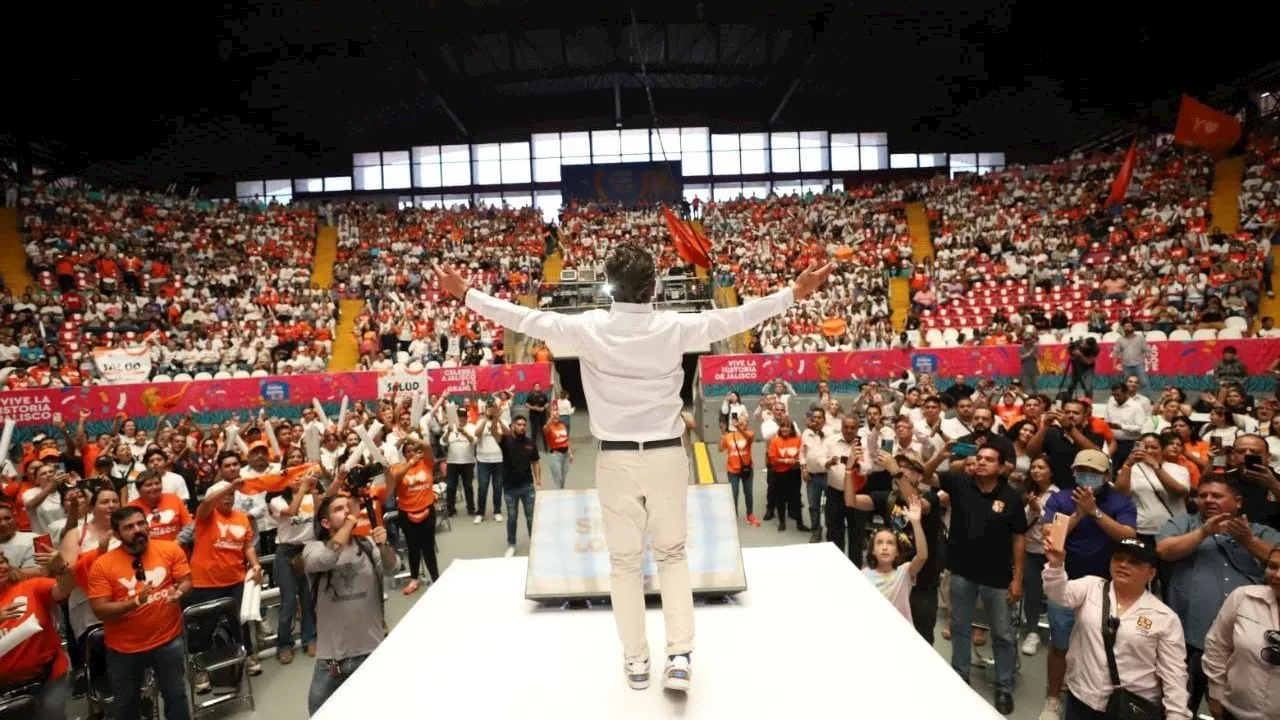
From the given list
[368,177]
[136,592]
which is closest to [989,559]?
[136,592]

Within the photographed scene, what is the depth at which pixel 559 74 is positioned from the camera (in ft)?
104

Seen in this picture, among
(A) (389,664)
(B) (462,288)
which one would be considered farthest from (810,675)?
(B) (462,288)

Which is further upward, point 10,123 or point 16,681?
point 10,123

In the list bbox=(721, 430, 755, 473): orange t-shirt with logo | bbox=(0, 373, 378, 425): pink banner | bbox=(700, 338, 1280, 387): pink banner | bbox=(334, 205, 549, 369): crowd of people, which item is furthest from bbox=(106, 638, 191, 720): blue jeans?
bbox=(334, 205, 549, 369): crowd of people

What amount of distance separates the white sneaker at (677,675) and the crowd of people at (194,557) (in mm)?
2766

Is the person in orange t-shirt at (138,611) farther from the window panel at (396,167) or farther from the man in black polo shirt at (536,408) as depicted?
the window panel at (396,167)

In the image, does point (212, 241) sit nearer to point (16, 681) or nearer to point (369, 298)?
point (369, 298)

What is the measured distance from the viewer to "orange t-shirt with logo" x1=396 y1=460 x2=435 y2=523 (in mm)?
7225

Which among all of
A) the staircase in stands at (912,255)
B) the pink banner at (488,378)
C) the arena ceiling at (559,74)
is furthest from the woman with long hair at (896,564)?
the arena ceiling at (559,74)

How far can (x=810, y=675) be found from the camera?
291 centimetres

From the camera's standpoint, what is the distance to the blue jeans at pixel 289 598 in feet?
20.8

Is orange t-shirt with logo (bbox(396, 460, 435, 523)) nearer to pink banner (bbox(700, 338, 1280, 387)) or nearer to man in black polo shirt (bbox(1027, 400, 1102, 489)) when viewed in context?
man in black polo shirt (bbox(1027, 400, 1102, 489))

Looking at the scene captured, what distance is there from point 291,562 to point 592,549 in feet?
11.5

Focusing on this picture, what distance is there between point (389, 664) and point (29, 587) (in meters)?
2.64
